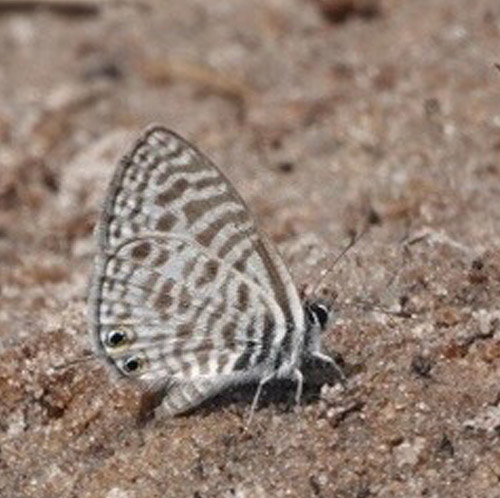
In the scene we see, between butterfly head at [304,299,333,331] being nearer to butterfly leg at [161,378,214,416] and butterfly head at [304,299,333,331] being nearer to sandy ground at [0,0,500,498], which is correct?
sandy ground at [0,0,500,498]

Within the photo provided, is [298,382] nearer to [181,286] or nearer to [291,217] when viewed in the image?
[181,286]

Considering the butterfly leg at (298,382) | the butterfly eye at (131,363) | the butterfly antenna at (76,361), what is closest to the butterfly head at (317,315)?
the butterfly leg at (298,382)

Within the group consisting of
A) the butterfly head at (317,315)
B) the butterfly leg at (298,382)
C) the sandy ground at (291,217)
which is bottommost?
the sandy ground at (291,217)

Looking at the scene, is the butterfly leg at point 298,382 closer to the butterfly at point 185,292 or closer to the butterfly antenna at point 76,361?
the butterfly at point 185,292

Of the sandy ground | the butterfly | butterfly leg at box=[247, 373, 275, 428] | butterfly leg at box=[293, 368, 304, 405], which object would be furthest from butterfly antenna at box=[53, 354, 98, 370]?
butterfly leg at box=[293, 368, 304, 405]

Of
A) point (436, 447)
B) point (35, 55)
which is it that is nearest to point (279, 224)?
point (436, 447)

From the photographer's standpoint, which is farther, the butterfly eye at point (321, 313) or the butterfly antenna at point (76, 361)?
the butterfly antenna at point (76, 361)

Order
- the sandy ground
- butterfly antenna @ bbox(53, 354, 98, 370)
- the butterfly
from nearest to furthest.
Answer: the sandy ground < the butterfly < butterfly antenna @ bbox(53, 354, 98, 370)
